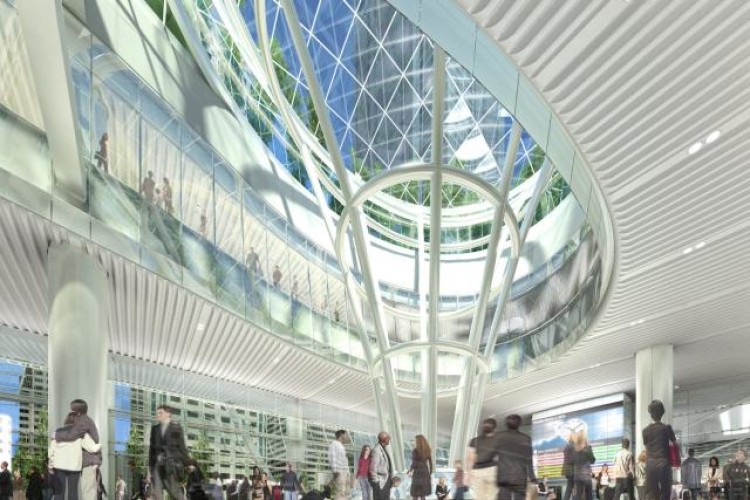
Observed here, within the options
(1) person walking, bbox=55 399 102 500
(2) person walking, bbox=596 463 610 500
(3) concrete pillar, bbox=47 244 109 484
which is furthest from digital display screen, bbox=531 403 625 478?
(1) person walking, bbox=55 399 102 500

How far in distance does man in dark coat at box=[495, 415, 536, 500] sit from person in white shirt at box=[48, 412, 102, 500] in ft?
14.6

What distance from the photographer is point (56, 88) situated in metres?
11.4

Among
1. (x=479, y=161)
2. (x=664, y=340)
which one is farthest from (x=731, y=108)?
(x=479, y=161)

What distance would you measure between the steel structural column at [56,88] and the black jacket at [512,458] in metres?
7.64

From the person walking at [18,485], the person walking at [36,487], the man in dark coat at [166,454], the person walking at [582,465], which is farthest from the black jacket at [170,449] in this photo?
the person walking at [18,485]

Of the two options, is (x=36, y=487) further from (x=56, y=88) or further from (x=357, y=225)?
(x=357, y=225)

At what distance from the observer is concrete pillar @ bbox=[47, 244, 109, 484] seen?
13.1 meters

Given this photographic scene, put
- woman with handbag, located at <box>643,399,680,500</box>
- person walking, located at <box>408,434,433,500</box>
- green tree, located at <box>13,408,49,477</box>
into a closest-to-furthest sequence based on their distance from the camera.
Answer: woman with handbag, located at <box>643,399,680,500</box> → person walking, located at <box>408,434,433,500</box> → green tree, located at <box>13,408,49,477</box>

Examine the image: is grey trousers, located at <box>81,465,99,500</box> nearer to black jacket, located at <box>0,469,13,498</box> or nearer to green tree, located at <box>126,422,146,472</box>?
black jacket, located at <box>0,469,13,498</box>

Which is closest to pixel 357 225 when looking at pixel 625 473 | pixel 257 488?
pixel 257 488

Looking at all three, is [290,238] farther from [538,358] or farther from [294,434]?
[538,358]

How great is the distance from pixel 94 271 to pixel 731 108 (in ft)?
33.9

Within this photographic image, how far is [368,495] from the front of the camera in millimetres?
12070

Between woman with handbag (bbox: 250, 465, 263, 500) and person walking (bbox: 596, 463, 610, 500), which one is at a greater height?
woman with handbag (bbox: 250, 465, 263, 500)
